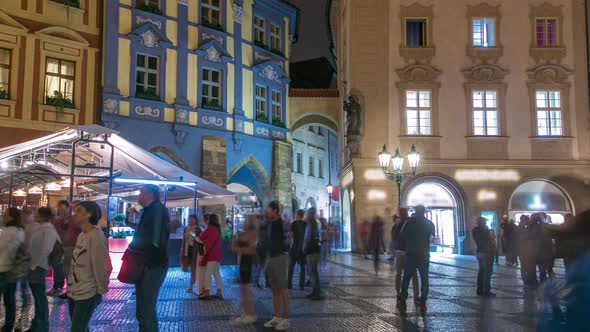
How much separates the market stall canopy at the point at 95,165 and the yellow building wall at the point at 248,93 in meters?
9.83

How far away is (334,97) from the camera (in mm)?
38562

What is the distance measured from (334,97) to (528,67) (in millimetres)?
13145

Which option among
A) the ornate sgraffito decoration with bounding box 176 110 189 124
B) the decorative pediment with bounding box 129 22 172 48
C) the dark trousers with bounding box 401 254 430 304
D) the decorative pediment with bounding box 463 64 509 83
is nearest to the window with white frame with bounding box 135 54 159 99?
the decorative pediment with bounding box 129 22 172 48

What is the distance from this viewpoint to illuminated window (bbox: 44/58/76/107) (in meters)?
24.7

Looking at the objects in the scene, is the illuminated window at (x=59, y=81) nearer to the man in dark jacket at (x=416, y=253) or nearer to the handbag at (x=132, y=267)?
the man in dark jacket at (x=416, y=253)

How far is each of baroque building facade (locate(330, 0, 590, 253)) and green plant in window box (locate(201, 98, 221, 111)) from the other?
6349 mm

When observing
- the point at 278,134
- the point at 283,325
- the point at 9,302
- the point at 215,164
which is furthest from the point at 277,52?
the point at 9,302

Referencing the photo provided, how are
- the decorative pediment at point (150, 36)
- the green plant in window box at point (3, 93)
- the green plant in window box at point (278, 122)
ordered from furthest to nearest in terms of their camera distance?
the green plant in window box at point (278, 122) < the decorative pediment at point (150, 36) < the green plant in window box at point (3, 93)

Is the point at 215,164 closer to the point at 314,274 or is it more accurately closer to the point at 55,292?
the point at 55,292

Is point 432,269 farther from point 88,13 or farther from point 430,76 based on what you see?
point 88,13

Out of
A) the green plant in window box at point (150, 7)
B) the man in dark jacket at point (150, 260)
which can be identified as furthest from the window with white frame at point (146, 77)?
the man in dark jacket at point (150, 260)

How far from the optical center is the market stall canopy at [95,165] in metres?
15.9

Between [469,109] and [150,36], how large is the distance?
1466 centimetres

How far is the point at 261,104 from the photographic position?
107 ft
